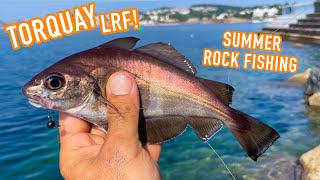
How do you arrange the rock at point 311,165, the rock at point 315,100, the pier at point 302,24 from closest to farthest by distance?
the rock at point 311,165 → the rock at point 315,100 → the pier at point 302,24

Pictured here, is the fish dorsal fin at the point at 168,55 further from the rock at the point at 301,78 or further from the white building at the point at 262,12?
the white building at the point at 262,12

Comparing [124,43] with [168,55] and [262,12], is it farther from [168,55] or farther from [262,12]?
[262,12]

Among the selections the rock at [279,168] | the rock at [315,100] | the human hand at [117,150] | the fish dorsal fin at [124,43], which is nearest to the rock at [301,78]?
the rock at [315,100]

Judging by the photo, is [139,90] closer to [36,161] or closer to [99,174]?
[99,174]

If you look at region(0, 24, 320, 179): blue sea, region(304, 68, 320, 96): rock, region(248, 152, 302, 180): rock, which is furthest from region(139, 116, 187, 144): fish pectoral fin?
region(304, 68, 320, 96): rock

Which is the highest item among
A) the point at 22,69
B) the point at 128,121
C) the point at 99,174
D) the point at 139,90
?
the point at 139,90

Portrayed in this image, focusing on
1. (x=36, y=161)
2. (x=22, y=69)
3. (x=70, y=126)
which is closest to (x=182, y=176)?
(x=36, y=161)
